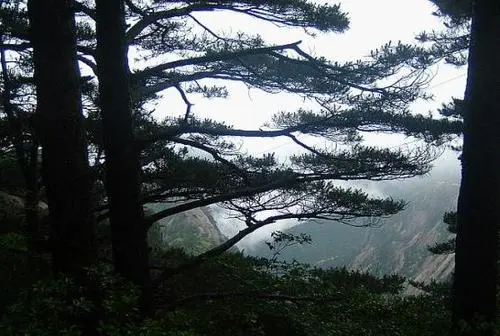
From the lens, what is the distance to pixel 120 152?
4176 millimetres

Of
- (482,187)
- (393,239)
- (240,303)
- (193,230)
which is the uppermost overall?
(482,187)

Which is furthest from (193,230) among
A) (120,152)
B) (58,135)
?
(58,135)

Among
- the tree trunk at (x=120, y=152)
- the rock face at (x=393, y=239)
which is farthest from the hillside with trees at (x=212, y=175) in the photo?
the rock face at (x=393, y=239)

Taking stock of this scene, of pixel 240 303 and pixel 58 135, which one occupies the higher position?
pixel 58 135

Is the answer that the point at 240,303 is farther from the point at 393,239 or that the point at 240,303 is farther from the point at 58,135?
the point at 393,239

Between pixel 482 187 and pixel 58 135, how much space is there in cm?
402

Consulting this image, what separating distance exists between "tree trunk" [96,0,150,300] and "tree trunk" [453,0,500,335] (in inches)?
123

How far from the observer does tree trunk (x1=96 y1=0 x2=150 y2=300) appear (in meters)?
4.12

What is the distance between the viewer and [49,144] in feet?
12.9

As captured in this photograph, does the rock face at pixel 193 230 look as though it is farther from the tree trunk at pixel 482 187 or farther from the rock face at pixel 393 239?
the rock face at pixel 393 239

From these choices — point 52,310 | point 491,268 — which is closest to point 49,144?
point 52,310

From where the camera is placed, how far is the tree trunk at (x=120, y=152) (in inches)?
162

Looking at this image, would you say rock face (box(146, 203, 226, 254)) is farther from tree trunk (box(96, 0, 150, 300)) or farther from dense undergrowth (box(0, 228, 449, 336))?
tree trunk (box(96, 0, 150, 300))

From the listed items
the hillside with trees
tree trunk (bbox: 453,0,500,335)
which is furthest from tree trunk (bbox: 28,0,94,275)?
tree trunk (bbox: 453,0,500,335)
